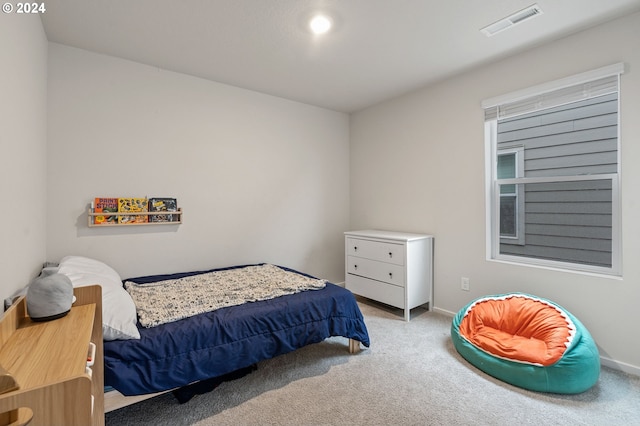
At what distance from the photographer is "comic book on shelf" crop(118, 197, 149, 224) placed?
267cm

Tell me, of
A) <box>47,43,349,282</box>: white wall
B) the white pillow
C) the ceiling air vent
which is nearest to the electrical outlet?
<box>47,43,349,282</box>: white wall

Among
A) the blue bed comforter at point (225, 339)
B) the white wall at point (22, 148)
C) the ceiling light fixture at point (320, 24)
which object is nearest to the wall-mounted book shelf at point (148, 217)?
the white wall at point (22, 148)

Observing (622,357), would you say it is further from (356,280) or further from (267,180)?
(267,180)

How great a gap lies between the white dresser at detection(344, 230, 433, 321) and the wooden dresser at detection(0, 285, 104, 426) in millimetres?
2507

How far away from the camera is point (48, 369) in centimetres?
85

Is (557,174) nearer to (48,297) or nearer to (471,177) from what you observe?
(471,177)

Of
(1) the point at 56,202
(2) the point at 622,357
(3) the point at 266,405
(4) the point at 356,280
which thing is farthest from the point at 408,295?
(1) the point at 56,202

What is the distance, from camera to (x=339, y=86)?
11.0 ft

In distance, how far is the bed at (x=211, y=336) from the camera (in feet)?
5.11

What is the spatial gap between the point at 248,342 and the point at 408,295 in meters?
1.78

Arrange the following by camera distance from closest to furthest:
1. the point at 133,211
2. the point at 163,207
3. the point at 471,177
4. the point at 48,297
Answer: the point at 48,297, the point at 133,211, the point at 163,207, the point at 471,177

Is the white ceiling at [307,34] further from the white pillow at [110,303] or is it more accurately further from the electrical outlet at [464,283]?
the electrical outlet at [464,283]

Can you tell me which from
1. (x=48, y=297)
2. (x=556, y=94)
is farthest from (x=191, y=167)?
(x=556, y=94)

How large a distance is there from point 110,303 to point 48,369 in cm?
90
